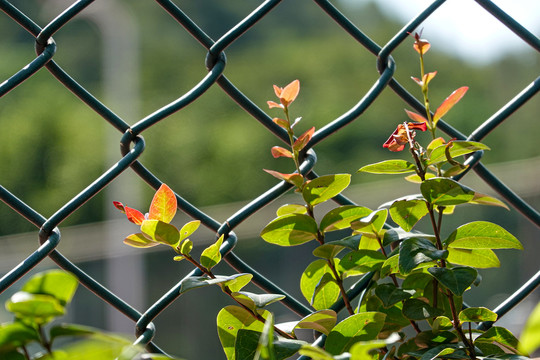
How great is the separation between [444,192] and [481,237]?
3 centimetres

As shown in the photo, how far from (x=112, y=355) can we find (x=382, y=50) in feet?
1.03

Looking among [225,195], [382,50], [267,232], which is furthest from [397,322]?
[225,195]

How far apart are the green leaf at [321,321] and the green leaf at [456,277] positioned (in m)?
0.05

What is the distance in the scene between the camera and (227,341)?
29cm

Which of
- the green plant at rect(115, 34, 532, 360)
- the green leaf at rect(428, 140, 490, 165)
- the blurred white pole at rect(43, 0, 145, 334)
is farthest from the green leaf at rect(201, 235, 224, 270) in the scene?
the blurred white pole at rect(43, 0, 145, 334)

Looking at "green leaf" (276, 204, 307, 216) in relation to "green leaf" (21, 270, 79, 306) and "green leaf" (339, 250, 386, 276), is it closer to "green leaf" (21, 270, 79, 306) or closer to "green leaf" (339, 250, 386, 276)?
"green leaf" (339, 250, 386, 276)

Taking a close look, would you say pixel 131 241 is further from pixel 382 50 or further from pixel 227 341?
pixel 382 50

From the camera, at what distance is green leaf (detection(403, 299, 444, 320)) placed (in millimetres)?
290

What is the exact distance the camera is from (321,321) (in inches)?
11.0

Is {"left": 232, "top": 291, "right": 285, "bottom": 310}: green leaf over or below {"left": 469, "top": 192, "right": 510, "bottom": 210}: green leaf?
below

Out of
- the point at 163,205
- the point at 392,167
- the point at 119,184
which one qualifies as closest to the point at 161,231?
the point at 163,205

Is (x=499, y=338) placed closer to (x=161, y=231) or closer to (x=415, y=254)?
(x=415, y=254)

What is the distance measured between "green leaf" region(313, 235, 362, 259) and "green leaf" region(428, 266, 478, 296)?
0.04m

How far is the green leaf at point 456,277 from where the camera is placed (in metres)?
0.27
